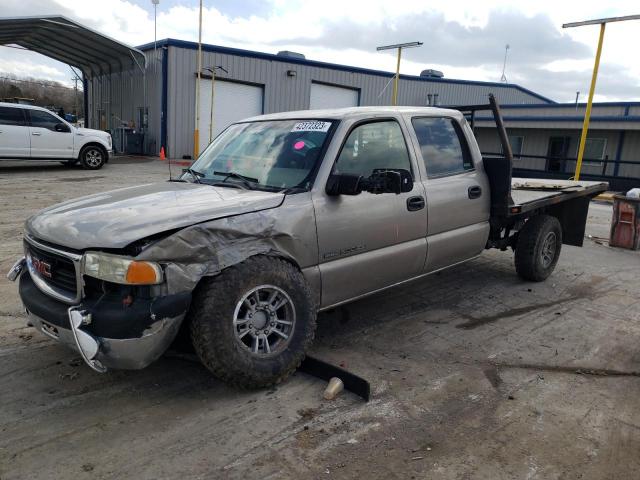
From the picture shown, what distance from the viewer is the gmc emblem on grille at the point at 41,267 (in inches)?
126

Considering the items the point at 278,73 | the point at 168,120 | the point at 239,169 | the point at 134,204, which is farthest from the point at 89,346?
the point at 278,73

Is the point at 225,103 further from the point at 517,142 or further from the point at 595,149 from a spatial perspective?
the point at 595,149

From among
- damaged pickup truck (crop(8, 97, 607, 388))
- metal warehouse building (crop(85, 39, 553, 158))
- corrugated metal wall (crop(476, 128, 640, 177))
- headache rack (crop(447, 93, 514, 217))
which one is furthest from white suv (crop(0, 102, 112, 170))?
corrugated metal wall (crop(476, 128, 640, 177))

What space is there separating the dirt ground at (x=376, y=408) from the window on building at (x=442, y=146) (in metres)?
1.36

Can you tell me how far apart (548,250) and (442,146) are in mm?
2275

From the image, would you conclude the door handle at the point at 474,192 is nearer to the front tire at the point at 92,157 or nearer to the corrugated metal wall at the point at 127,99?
the front tire at the point at 92,157

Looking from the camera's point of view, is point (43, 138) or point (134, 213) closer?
point (134, 213)

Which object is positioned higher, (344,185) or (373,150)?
(373,150)

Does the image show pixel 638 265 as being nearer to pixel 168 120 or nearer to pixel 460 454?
pixel 460 454

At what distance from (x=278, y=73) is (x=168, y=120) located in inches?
242

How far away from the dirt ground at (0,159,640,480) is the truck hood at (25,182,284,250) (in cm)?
104

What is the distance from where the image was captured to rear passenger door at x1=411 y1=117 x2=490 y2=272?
4.55 metres

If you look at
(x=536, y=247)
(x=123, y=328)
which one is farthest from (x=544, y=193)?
(x=123, y=328)

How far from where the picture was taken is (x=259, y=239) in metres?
3.29
